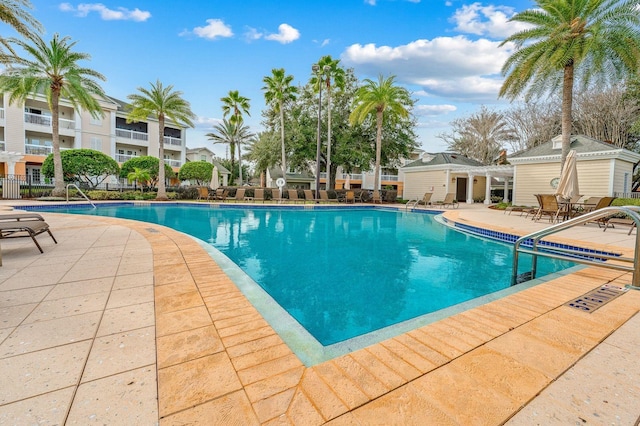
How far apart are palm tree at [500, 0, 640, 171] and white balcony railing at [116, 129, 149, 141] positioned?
2945 centimetres

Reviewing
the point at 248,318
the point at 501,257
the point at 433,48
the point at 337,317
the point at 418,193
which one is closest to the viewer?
the point at 248,318

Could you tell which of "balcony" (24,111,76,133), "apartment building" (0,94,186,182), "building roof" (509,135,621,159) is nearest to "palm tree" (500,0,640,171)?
"building roof" (509,135,621,159)

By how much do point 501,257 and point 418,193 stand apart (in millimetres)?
20123

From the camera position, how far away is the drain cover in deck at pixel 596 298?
107 inches

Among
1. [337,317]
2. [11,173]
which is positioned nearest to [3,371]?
[337,317]

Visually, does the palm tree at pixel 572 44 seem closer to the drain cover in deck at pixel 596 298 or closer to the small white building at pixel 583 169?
the small white building at pixel 583 169

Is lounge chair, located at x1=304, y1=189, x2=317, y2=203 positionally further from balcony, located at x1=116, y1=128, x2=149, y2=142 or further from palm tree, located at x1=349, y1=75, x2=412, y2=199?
balcony, located at x1=116, y1=128, x2=149, y2=142

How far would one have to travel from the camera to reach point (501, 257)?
6.13 meters

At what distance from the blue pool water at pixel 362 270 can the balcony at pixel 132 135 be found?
→ 24099mm

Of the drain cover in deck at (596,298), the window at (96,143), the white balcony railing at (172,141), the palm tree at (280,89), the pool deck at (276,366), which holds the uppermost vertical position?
the palm tree at (280,89)

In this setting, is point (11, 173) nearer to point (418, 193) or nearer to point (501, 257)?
point (501, 257)

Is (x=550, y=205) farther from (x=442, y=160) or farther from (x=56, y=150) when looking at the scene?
(x=56, y=150)

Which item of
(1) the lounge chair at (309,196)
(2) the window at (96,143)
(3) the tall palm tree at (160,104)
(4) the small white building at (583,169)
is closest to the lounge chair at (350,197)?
(1) the lounge chair at (309,196)

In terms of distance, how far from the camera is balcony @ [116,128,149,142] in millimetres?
27328
